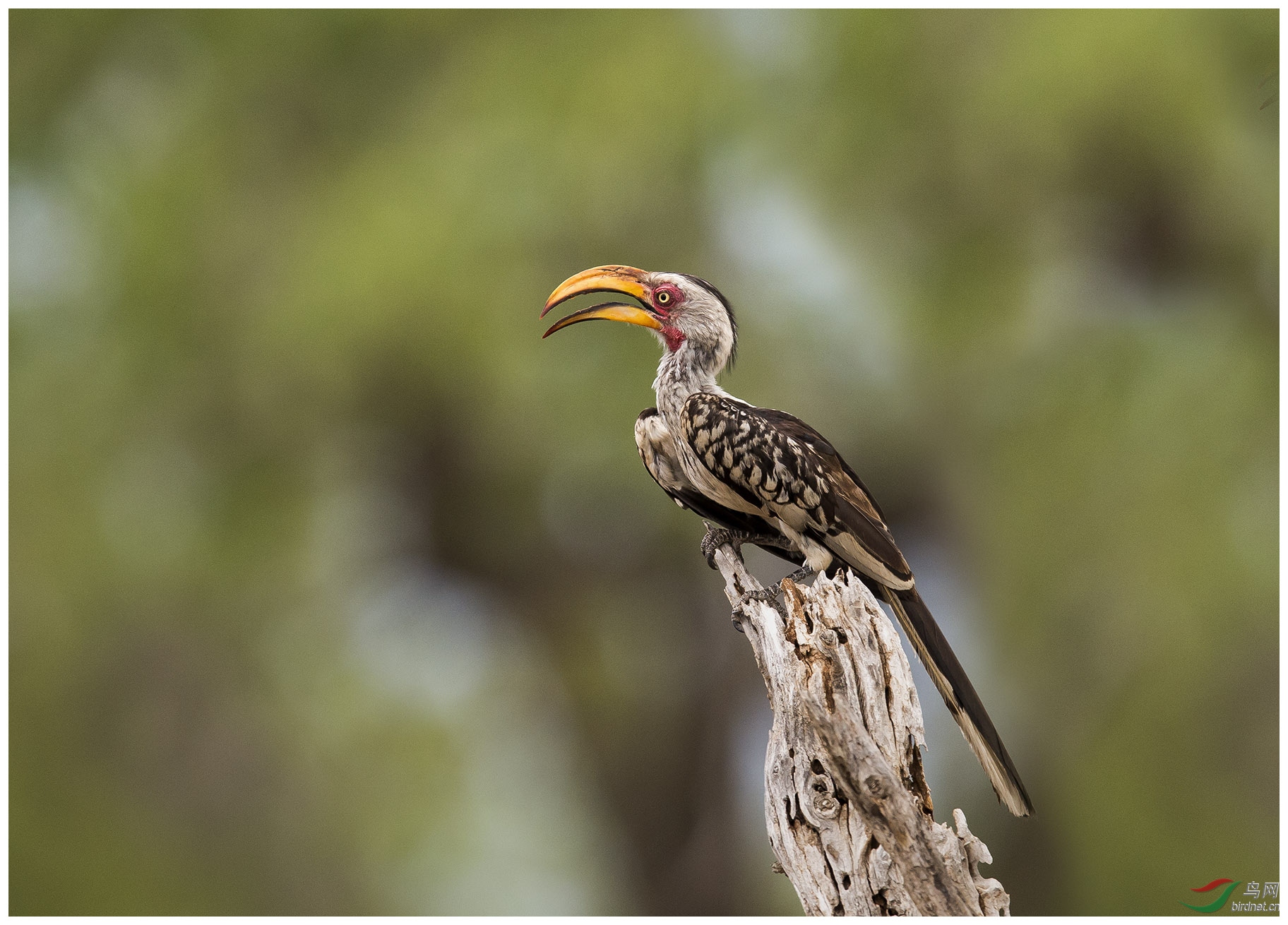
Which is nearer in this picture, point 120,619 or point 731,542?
point 731,542

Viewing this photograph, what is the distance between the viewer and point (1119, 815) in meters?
4.35

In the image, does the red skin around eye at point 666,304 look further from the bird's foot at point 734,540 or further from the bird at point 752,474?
the bird's foot at point 734,540

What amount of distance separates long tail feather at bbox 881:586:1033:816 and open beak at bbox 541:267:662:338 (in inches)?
37.6

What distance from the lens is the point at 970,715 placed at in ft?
7.82

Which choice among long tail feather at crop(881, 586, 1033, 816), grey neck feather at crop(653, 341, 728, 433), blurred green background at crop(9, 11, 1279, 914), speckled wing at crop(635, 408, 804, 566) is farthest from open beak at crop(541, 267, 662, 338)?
blurred green background at crop(9, 11, 1279, 914)

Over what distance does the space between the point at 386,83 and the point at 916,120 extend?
231 cm

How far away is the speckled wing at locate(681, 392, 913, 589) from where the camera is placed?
249cm

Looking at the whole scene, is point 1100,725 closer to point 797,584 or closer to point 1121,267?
point 1121,267

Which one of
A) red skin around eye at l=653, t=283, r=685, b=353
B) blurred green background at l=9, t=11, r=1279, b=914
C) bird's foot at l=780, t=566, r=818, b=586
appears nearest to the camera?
bird's foot at l=780, t=566, r=818, b=586

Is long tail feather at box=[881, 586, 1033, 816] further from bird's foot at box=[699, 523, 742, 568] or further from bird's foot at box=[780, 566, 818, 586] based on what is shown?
bird's foot at box=[699, 523, 742, 568]

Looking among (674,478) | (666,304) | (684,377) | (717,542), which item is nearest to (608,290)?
(666,304)

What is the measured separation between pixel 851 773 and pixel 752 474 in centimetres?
79

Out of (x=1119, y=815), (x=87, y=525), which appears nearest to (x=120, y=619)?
(x=87, y=525)

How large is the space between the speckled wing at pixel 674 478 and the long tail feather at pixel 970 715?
0.42m
